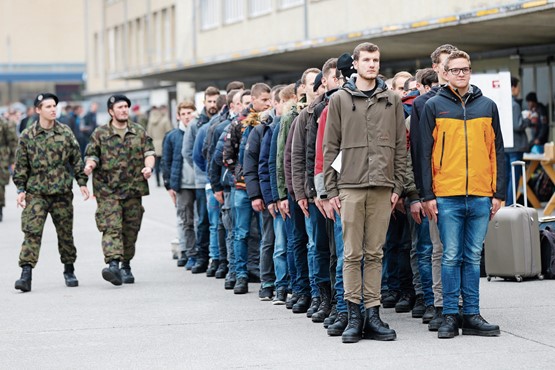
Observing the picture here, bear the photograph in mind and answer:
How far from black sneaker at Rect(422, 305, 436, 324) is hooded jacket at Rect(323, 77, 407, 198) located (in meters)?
1.29

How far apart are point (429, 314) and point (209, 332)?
5.60 feet

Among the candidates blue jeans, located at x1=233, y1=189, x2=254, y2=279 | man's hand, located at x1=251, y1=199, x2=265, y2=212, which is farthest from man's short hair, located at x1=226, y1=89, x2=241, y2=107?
man's hand, located at x1=251, y1=199, x2=265, y2=212

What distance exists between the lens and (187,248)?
15156 millimetres

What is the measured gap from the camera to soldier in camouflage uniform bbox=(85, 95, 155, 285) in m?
13.4

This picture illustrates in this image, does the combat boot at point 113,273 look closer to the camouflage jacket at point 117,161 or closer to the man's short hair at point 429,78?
the camouflage jacket at point 117,161

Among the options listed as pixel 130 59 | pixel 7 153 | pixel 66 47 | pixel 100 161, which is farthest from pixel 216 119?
pixel 66 47

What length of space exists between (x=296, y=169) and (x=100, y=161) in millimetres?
3883

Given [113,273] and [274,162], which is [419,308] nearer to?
[274,162]

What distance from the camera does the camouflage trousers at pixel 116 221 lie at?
43.9 ft

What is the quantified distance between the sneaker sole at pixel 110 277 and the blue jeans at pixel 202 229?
149 centimetres

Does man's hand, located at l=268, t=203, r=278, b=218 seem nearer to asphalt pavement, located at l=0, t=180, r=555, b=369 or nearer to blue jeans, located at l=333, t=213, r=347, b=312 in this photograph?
asphalt pavement, located at l=0, t=180, r=555, b=369

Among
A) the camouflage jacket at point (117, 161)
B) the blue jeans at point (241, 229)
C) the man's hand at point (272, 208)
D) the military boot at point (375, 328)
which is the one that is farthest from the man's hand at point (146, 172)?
the military boot at point (375, 328)

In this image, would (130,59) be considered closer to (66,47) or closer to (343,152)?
(66,47)

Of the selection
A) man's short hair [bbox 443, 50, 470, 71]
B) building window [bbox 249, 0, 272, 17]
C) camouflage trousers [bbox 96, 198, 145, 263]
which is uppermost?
building window [bbox 249, 0, 272, 17]
